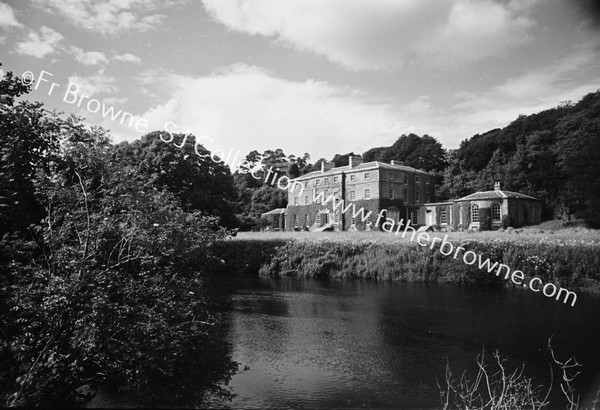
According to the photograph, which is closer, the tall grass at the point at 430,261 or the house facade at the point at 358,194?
the tall grass at the point at 430,261

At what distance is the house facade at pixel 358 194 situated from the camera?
4444 centimetres

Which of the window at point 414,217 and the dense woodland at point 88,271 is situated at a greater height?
the window at point 414,217

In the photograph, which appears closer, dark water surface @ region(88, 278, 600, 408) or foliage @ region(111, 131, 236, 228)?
dark water surface @ region(88, 278, 600, 408)

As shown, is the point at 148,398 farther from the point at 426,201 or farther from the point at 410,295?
the point at 426,201

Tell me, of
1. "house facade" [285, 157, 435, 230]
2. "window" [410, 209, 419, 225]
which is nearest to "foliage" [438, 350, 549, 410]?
"house facade" [285, 157, 435, 230]

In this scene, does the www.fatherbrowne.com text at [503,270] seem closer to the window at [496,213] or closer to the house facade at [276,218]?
the window at [496,213]

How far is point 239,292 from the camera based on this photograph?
59.1ft

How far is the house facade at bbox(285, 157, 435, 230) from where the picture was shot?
146 ft

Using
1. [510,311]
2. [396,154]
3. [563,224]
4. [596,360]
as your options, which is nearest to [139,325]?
[596,360]

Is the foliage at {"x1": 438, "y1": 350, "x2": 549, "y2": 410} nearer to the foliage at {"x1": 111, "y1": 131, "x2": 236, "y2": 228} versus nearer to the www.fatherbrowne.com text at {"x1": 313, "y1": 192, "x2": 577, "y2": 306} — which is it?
the www.fatherbrowne.com text at {"x1": 313, "y1": 192, "x2": 577, "y2": 306}

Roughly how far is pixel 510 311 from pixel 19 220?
13.3 meters

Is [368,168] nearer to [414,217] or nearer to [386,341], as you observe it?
[414,217]

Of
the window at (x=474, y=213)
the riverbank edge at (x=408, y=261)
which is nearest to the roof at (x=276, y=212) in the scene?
the window at (x=474, y=213)

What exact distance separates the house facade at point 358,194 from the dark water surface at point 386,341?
26.9 meters
